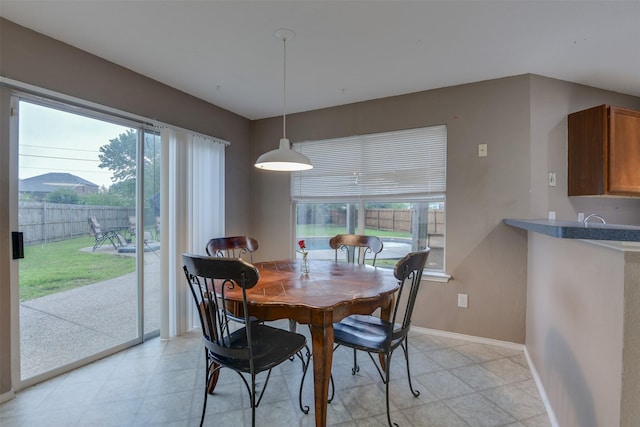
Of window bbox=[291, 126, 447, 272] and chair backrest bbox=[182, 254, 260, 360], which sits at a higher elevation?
window bbox=[291, 126, 447, 272]

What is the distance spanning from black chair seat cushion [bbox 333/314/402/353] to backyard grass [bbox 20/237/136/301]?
1977 mm

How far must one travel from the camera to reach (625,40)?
6.75ft

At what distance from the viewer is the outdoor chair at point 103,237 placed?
2.44m

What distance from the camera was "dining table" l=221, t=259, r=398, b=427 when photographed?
1.52m

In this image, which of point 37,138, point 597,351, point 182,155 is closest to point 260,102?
point 182,155

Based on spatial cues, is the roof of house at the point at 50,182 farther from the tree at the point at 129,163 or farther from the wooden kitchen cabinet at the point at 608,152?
the wooden kitchen cabinet at the point at 608,152

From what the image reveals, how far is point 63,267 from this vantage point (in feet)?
7.38

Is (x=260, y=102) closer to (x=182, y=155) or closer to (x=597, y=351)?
(x=182, y=155)

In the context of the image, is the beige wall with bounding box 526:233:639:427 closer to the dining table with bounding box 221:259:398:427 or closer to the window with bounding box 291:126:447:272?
the dining table with bounding box 221:259:398:427

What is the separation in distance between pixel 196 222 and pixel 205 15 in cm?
188

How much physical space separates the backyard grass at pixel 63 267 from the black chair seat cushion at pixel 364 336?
6.49 feet

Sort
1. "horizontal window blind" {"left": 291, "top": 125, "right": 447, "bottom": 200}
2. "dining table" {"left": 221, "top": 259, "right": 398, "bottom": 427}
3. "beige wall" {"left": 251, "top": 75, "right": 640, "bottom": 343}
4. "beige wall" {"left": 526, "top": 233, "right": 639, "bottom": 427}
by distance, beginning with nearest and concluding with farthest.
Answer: "beige wall" {"left": 526, "top": 233, "right": 639, "bottom": 427}, "dining table" {"left": 221, "top": 259, "right": 398, "bottom": 427}, "beige wall" {"left": 251, "top": 75, "right": 640, "bottom": 343}, "horizontal window blind" {"left": 291, "top": 125, "right": 447, "bottom": 200}

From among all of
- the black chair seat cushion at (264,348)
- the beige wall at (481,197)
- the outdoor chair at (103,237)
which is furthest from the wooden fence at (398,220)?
the outdoor chair at (103,237)

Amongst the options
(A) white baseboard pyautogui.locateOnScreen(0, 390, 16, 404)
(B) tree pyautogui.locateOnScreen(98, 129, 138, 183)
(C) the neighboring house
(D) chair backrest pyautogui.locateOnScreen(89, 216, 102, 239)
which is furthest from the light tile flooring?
(B) tree pyautogui.locateOnScreen(98, 129, 138, 183)
